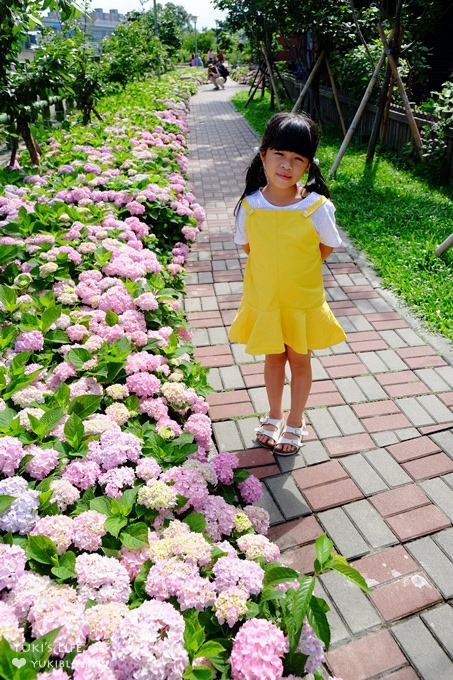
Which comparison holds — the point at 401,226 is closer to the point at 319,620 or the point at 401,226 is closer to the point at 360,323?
the point at 360,323

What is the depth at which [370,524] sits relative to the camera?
218cm

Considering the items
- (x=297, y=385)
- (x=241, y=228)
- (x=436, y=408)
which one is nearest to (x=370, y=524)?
(x=297, y=385)

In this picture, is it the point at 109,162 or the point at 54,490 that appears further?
the point at 109,162

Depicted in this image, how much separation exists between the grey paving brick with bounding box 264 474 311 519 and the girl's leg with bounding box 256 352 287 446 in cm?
24

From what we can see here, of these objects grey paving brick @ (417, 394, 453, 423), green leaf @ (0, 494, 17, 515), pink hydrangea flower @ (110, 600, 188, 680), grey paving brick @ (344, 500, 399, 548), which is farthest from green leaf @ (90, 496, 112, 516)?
grey paving brick @ (417, 394, 453, 423)

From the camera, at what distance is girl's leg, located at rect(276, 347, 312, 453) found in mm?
2408

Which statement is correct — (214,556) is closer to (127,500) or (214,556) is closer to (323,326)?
(127,500)

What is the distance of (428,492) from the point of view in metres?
2.33

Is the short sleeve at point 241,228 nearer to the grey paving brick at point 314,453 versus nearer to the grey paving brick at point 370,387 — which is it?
the grey paving brick at point 314,453

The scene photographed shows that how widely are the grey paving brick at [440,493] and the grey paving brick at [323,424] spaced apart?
526 mm

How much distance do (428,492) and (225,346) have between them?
5.52 feet

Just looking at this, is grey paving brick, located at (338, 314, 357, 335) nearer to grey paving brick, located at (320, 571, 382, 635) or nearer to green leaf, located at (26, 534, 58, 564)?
grey paving brick, located at (320, 571, 382, 635)

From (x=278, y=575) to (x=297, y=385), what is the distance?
1.08m

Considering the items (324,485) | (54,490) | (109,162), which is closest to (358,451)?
(324,485)
